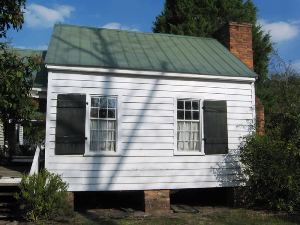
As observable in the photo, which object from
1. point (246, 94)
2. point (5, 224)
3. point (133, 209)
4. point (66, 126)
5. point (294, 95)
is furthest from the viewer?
point (294, 95)

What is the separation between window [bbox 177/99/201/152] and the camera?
1263cm

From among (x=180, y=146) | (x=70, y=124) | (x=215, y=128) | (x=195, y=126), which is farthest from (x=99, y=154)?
(x=215, y=128)

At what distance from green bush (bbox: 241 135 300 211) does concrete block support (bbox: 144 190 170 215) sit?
2.50 metres

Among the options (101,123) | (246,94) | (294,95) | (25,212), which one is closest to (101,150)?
(101,123)

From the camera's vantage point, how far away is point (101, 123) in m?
12.0

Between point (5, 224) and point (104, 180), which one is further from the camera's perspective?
point (104, 180)

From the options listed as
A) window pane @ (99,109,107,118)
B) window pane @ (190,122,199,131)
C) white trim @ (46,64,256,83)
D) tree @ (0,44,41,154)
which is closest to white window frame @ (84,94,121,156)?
window pane @ (99,109,107,118)

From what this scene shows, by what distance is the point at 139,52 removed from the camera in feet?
44.6

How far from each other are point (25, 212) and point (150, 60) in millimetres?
5597

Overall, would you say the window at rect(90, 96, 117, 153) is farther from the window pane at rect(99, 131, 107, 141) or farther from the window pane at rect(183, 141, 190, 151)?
the window pane at rect(183, 141, 190, 151)

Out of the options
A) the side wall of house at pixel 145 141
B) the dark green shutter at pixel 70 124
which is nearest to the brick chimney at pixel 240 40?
the side wall of house at pixel 145 141

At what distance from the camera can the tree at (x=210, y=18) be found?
25.5m

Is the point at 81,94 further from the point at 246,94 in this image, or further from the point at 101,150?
the point at 246,94

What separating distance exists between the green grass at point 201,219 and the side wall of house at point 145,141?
951mm
